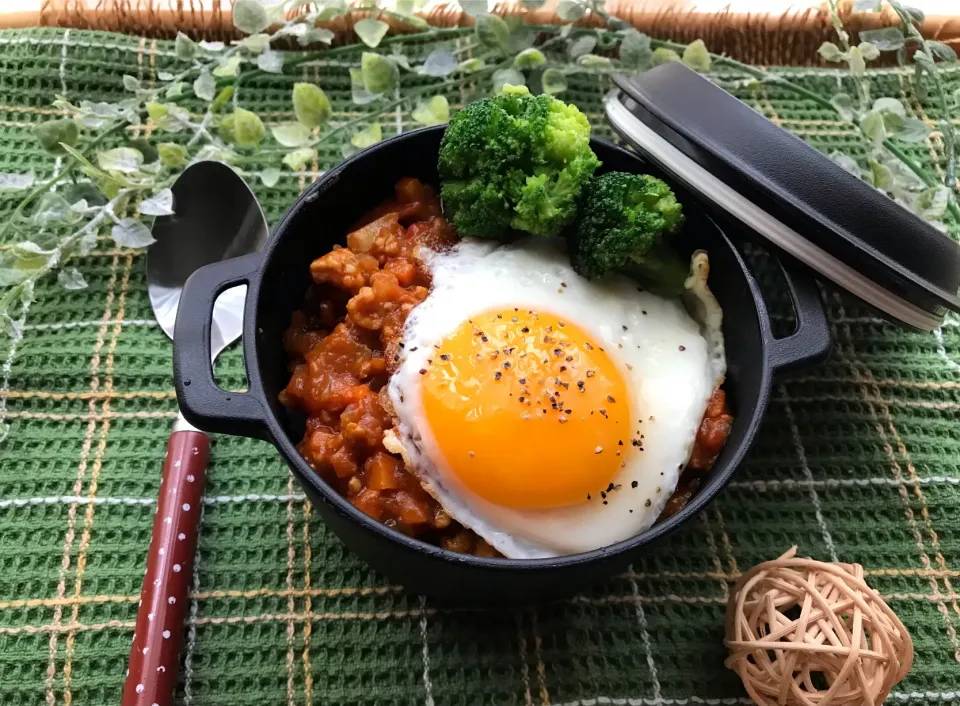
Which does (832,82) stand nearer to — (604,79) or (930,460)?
(604,79)

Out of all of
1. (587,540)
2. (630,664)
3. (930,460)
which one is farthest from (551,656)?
(930,460)

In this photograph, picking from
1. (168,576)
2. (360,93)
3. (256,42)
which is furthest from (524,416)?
(256,42)

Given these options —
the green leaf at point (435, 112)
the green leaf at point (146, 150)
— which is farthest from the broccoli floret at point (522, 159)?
the green leaf at point (146, 150)

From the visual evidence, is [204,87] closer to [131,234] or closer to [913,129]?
[131,234]

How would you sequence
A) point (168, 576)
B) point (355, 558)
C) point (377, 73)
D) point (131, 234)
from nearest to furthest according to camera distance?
point (168, 576), point (355, 558), point (131, 234), point (377, 73)

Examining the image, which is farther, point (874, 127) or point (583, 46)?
point (583, 46)

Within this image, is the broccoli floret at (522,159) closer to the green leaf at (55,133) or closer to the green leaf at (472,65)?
the green leaf at (472,65)
